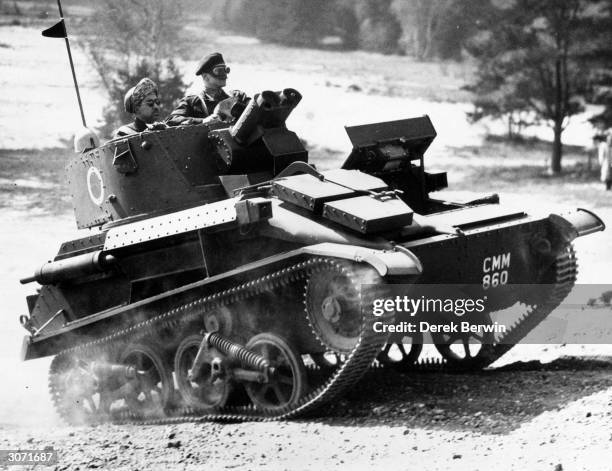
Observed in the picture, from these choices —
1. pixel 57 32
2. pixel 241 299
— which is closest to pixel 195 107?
pixel 57 32

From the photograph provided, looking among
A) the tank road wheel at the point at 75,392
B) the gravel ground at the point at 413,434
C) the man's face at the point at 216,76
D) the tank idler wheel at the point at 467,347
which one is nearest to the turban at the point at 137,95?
the man's face at the point at 216,76

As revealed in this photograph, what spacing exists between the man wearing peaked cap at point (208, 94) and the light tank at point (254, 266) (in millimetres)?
870

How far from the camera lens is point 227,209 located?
9000mm

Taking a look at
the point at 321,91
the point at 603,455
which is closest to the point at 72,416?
the point at 603,455

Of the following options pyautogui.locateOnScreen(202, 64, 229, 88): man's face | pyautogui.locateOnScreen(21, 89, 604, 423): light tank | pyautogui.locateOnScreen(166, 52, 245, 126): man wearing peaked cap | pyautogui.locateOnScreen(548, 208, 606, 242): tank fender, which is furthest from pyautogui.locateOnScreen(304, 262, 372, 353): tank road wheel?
pyautogui.locateOnScreen(202, 64, 229, 88): man's face

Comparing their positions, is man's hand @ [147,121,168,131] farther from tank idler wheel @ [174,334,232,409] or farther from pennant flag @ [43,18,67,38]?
tank idler wheel @ [174,334,232,409]

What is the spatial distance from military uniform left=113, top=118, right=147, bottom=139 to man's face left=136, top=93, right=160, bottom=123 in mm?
69

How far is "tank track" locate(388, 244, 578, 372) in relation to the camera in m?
10.3

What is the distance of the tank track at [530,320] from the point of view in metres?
10.3

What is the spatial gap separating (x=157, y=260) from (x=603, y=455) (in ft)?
14.7

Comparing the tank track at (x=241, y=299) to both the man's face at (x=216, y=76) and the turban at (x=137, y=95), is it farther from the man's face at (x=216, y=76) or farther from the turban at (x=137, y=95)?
the man's face at (x=216, y=76)

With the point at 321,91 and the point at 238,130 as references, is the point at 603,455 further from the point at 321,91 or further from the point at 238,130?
the point at 321,91

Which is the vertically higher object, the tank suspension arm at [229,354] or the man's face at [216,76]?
the man's face at [216,76]

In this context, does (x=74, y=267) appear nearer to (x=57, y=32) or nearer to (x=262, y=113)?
(x=262, y=113)
